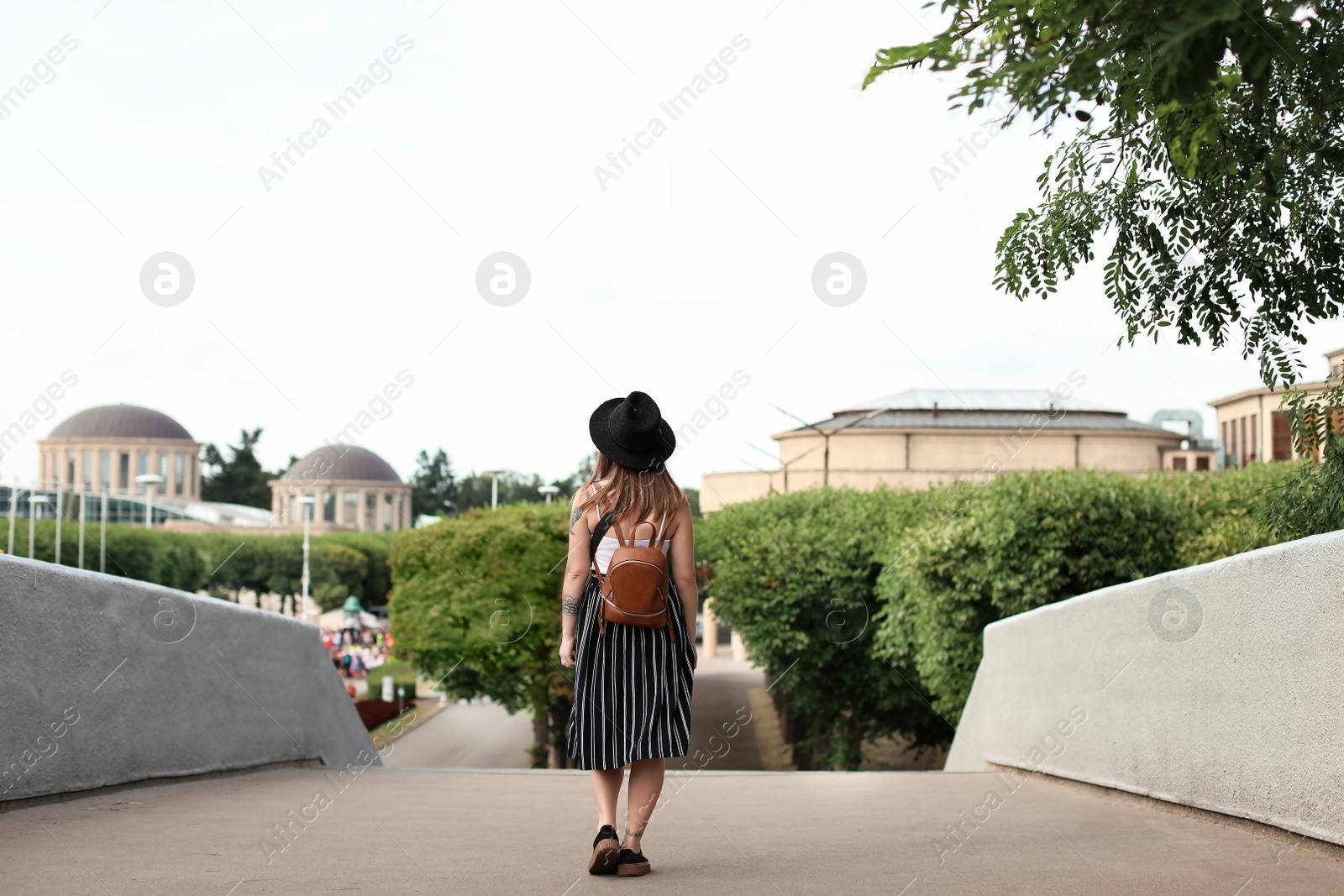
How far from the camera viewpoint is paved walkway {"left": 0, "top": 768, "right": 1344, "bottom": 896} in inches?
165

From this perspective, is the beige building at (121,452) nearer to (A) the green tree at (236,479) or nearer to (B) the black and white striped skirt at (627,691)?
(A) the green tree at (236,479)

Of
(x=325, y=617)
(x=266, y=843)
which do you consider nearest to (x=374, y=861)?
(x=266, y=843)

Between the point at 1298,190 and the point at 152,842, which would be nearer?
the point at 152,842

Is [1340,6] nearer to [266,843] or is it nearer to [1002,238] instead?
[1002,238]

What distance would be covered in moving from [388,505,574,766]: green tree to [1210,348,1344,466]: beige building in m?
32.7

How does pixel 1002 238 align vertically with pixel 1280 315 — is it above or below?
above

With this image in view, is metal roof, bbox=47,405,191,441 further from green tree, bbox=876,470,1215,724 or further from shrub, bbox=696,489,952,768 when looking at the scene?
green tree, bbox=876,470,1215,724

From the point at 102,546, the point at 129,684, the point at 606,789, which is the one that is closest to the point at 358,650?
the point at 102,546

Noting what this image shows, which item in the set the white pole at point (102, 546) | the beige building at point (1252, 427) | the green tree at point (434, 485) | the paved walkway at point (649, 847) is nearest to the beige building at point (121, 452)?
the green tree at point (434, 485)

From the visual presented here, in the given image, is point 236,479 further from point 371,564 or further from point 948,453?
point 948,453

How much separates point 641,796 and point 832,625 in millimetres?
25011

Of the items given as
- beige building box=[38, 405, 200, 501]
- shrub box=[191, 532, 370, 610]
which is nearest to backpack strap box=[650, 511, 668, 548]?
shrub box=[191, 532, 370, 610]

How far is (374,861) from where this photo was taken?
4.59m

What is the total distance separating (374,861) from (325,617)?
10541 centimetres
